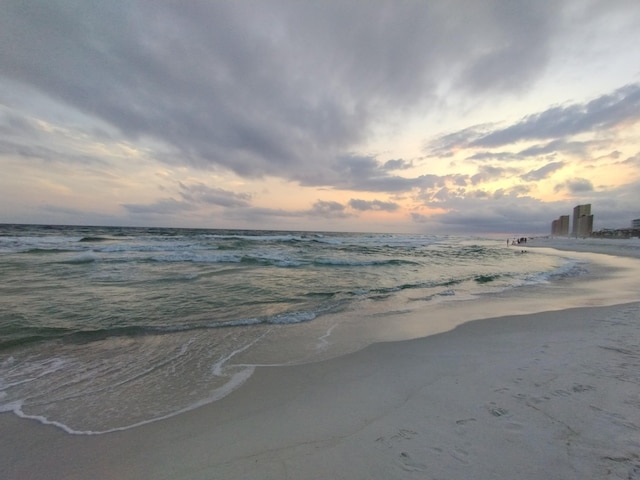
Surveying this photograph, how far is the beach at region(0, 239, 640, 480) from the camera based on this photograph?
2.39m

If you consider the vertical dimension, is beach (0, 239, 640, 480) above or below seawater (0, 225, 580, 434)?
above

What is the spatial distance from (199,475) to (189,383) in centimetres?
189

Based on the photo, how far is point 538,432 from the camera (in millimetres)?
2711

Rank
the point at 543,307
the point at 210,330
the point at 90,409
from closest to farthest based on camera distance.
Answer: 1. the point at 90,409
2. the point at 210,330
3. the point at 543,307

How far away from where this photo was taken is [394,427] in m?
2.90

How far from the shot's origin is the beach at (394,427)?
2.39 m

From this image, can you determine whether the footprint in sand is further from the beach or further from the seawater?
the seawater

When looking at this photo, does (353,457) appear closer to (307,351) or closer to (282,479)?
(282,479)

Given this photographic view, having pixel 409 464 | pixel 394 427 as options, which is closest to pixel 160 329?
pixel 394 427

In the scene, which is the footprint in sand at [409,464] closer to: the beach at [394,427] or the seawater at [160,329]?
the beach at [394,427]

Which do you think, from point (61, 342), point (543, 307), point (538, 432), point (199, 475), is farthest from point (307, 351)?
point (543, 307)

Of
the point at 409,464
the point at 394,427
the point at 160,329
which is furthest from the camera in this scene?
the point at 160,329

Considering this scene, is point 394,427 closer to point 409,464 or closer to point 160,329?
point 409,464

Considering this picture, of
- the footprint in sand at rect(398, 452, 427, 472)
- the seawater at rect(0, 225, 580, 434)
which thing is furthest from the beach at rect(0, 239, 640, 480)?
the seawater at rect(0, 225, 580, 434)
